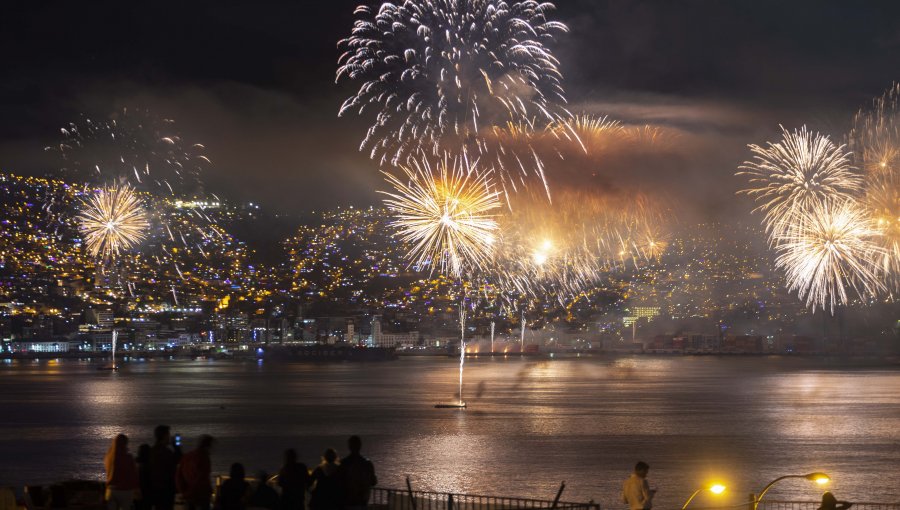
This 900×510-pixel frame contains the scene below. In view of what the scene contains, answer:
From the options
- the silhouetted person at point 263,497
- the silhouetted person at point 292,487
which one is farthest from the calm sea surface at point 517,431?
the silhouetted person at point 263,497

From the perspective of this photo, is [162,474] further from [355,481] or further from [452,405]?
[452,405]

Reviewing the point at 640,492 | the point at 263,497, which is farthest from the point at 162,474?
the point at 640,492

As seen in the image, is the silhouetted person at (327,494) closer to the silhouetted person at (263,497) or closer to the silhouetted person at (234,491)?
the silhouetted person at (263,497)

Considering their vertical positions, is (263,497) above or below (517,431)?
above

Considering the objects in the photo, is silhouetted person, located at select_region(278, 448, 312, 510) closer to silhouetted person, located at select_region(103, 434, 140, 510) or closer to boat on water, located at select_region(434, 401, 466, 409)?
silhouetted person, located at select_region(103, 434, 140, 510)

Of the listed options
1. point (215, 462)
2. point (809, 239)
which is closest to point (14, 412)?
point (215, 462)
